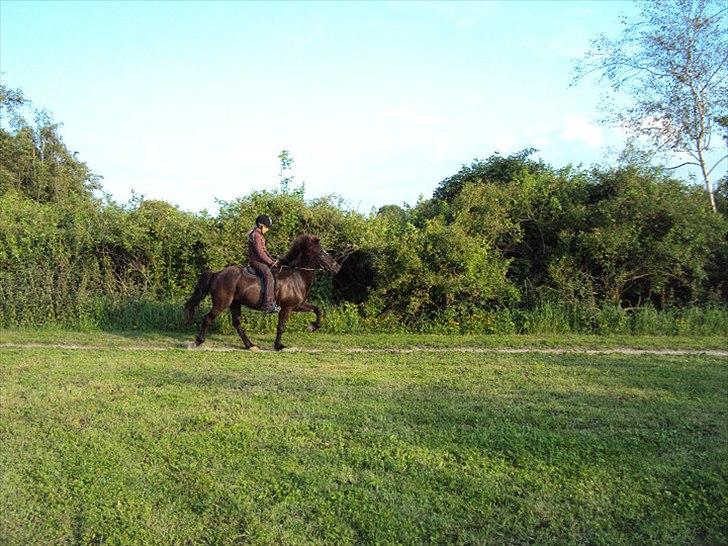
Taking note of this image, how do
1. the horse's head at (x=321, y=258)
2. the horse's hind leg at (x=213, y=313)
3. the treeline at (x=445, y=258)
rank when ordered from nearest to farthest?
the horse's hind leg at (x=213, y=313) < the horse's head at (x=321, y=258) < the treeline at (x=445, y=258)

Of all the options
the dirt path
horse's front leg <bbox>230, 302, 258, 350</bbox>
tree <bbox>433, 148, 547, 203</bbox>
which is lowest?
the dirt path

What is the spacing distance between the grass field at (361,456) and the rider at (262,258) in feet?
9.88

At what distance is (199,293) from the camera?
12188 millimetres

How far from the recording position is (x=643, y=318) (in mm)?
13852

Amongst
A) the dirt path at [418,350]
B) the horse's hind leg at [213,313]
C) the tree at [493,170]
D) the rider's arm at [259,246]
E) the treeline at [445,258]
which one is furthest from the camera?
the tree at [493,170]

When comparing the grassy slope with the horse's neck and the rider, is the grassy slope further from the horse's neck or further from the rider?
the horse's neck

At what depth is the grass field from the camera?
13.5ft

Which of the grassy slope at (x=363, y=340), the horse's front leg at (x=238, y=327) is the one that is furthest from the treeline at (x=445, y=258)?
the horse's front leg at (x=238, y=327)

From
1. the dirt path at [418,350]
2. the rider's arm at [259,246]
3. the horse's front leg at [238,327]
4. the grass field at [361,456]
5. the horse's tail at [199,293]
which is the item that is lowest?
the grass field at [361,456]

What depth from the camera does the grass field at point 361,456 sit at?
411 centimetres

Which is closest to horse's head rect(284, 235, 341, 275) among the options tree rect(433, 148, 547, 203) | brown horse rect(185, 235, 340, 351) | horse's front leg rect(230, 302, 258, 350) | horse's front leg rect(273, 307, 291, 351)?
brown horse rect(185, 235, 340, 351)

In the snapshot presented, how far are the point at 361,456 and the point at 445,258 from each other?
29.8 feet

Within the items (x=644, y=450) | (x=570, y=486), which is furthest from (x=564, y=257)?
(x=570, y=486)

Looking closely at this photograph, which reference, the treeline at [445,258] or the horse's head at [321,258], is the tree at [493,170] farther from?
the horse's head at [321,258]
